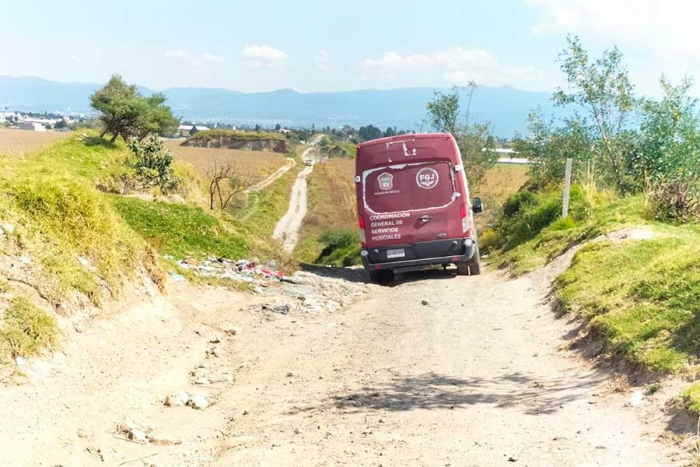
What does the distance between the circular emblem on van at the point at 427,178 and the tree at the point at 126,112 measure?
919 inches

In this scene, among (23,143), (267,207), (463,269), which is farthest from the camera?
(267,207)

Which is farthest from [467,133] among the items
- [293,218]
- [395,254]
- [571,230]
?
[293,218]

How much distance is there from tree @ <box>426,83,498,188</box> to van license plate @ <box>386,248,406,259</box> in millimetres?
14607

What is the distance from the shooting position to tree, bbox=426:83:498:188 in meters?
28.9

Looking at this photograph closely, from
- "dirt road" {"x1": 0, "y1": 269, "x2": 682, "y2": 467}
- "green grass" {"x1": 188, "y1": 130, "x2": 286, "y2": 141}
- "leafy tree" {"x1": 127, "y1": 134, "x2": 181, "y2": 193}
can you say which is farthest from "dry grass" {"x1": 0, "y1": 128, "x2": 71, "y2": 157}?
"green grass" {"x1": 188, "y1": 130, "x2": 286, "y2": 141}

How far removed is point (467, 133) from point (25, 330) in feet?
80.0

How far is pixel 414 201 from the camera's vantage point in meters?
15.1

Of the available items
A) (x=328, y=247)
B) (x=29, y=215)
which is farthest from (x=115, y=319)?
(x=328, y=247)

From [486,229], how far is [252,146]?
323 ft

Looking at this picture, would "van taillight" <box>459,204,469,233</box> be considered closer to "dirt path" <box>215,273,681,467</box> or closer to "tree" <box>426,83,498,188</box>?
"dirt path" <box>215,273,681,467</box>

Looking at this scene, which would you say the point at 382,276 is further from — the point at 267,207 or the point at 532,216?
the point at 267,207

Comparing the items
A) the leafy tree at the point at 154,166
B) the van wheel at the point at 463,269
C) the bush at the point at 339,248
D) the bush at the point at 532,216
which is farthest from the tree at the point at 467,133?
the van wheel at the point at 463,269

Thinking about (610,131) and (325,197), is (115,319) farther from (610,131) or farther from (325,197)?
(325,197)

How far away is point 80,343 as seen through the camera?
7473mm
